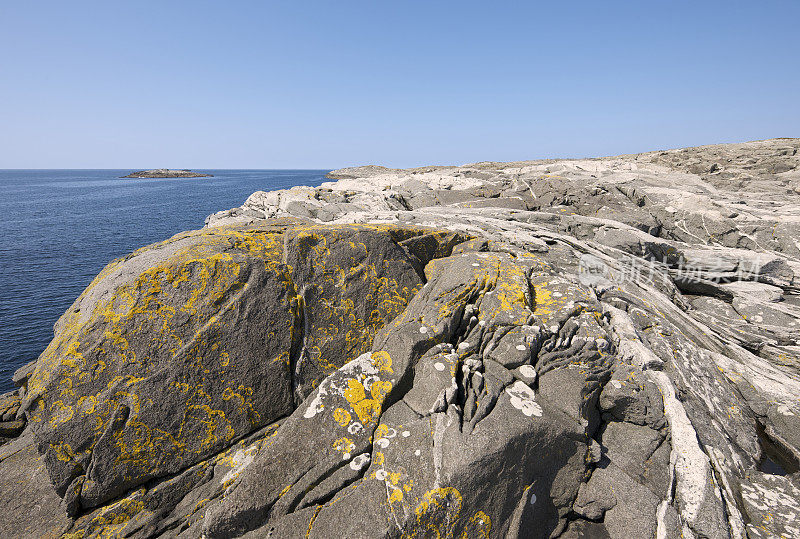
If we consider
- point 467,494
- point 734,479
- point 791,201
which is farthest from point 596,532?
point 791,201

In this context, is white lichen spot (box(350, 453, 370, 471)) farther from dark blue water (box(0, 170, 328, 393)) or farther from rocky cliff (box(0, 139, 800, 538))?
dark blue water (box(0, 170, 328, 393))

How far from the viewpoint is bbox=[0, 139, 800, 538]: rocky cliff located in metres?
6.57

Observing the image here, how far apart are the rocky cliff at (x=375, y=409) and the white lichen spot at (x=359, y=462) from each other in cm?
A: 5

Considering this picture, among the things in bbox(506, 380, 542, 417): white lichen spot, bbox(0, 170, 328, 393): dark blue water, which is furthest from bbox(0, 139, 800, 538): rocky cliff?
bbox(0, 170, 328, 393): dark blue water

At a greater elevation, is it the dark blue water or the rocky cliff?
the rocky cliff

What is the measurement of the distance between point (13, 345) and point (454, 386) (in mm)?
32501

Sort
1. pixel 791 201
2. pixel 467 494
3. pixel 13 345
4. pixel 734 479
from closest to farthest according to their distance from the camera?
pixel 467 494
pixel 734 479
pixel 13 345
pixel 791 201

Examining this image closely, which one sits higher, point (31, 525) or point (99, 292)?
point (99, 292)

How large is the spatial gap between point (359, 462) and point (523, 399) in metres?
3.65

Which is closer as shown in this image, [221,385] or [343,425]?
[343,425]

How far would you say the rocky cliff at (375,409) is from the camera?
21.5ft

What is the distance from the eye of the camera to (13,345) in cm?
2366

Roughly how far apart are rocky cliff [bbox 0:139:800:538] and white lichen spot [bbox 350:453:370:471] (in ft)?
0.16

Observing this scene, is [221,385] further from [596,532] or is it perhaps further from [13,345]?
[13,345]
